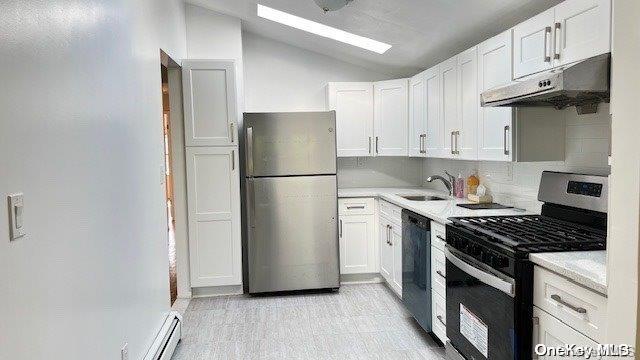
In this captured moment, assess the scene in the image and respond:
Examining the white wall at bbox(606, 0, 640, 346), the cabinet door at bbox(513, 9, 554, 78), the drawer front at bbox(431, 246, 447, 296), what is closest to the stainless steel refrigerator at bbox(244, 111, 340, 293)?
the drawer front at bbox(431, 246, 447, 296)

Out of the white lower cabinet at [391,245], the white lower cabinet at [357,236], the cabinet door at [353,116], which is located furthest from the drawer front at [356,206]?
the cabinet door at [353,116]

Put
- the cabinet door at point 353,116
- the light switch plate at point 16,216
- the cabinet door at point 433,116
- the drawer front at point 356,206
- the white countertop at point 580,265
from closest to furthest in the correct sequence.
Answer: the light switch plate at point 16,216 < the white countertop at point 580,265 < the cabinet door at point 433,116 < the drawer front at point 356,206 < the cabinet door at point 353,116

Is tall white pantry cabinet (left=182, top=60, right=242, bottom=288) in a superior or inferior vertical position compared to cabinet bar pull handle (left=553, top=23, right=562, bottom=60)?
inferior

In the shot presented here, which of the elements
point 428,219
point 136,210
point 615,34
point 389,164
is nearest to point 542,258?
point 615,34

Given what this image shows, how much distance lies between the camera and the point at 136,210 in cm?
243

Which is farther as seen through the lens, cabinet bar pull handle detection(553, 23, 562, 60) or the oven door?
cabinet bar pull handle detection(553, 23, 562, 60)

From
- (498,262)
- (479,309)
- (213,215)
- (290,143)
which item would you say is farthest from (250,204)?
(498,262)

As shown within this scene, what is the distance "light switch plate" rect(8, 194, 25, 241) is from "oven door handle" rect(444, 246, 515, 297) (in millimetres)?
1822

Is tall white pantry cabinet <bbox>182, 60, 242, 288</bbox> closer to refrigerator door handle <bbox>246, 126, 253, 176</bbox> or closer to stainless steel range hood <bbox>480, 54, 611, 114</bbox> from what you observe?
refrigerator door handle <bbox>246, 126, 253, 176</bbox>

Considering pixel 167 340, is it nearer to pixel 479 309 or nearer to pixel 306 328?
pixel 306 328

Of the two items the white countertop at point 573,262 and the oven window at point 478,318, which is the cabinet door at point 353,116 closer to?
the white countertop at point 573,262

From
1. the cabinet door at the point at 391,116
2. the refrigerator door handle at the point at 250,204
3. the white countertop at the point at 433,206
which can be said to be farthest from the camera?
the cabinet door at the point at 391,116

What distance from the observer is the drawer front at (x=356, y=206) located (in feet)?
14.2

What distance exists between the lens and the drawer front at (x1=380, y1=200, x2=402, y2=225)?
372 centimetres
